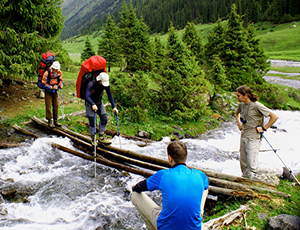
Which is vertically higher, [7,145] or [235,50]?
[235,50]

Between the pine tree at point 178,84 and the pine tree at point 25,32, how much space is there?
8.02 meters

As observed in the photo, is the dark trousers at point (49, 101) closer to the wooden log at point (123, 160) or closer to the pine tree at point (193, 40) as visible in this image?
the wooden log at point (123, 160)

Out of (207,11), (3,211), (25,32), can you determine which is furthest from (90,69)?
(207,11)

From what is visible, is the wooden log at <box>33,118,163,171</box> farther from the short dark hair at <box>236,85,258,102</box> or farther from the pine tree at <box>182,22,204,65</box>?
the pine tree at <box>182,22,204,65</box>

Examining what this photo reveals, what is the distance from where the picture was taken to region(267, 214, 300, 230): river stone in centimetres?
395

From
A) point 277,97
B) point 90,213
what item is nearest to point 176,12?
point 277,97

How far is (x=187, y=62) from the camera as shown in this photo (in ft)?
54.1

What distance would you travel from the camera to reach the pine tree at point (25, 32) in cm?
1081

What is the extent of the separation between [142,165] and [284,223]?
421 cm

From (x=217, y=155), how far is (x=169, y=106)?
6585mm

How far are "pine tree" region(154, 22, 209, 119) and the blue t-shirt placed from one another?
1282cm

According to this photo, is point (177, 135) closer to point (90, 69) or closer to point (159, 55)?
point (90, 69)

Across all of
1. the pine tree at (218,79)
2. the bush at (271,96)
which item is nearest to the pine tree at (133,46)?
the pine tree at (218,79)

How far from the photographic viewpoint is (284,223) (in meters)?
4.01
